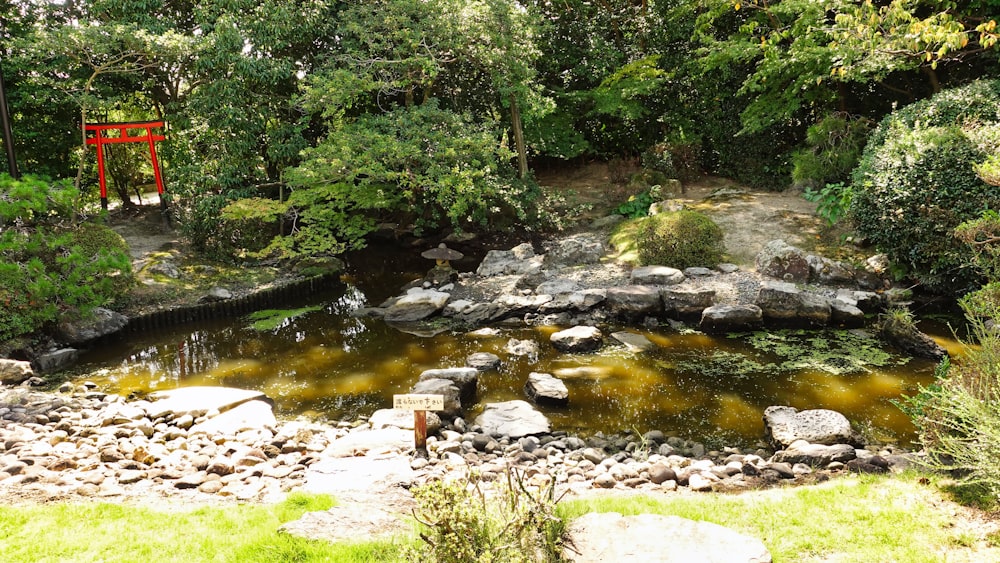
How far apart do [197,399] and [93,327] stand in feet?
12.6

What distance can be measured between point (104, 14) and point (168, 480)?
529 inches

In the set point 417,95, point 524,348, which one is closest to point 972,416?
point 524,348

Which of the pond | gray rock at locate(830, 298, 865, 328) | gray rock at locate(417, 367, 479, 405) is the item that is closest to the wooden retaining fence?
the pond

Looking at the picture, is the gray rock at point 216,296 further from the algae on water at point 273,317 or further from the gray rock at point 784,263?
the gray rock at point 784,263

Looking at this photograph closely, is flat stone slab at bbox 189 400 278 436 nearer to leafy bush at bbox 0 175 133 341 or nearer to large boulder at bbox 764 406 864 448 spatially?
leafy bush at bbox 0 175 133 341

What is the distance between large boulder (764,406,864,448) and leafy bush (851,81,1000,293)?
3709 millimetres

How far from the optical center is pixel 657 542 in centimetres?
367

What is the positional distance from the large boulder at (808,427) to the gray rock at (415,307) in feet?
18.8

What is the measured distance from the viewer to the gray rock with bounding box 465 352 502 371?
8.15 metres

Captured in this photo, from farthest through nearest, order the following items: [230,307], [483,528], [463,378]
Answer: [230,307]
[463,378]
[483,528]

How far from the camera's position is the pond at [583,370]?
6684 mm

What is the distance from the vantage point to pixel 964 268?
839 centimetres

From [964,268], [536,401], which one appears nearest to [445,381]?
[536,401]

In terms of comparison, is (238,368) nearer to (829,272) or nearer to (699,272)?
(699,272)
